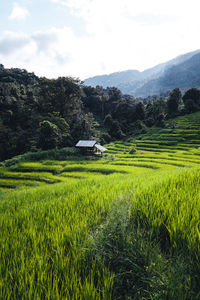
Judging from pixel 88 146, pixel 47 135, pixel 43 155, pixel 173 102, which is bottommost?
pixel 43 155

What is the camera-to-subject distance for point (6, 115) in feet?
112

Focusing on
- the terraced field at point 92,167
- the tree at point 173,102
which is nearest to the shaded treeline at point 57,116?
the tree at point 173,102

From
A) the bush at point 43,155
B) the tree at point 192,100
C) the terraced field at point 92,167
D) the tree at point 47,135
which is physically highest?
the tree at point 192,100

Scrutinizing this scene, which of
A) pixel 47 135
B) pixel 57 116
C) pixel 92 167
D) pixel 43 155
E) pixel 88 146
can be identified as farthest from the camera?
pixel 57 116

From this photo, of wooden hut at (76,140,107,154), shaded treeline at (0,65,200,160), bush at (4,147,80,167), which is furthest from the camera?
shaded treeline at (0,65,200,160)

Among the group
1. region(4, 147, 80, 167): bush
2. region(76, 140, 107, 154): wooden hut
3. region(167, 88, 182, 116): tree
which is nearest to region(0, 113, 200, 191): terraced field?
region(4, 147, 80, 167): bush

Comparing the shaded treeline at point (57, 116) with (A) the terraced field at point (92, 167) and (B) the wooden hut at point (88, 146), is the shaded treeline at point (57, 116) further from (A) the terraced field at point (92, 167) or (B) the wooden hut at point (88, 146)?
(A) the terraced field at point (92, 167)

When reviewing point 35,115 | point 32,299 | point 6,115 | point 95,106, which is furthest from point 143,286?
point 95,106

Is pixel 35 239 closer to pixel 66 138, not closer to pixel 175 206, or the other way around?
pixel 175 206

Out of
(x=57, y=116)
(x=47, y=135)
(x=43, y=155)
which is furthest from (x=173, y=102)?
(x=43, y=155)

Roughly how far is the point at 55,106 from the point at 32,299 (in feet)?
121

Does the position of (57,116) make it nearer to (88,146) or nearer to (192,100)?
(88,146)

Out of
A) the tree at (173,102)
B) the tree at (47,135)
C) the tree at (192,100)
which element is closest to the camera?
the tree at (47,135)

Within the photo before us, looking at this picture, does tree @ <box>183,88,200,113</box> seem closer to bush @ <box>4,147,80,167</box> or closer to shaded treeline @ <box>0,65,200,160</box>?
shaded treeline @ <box>0,65,200,160</box>
